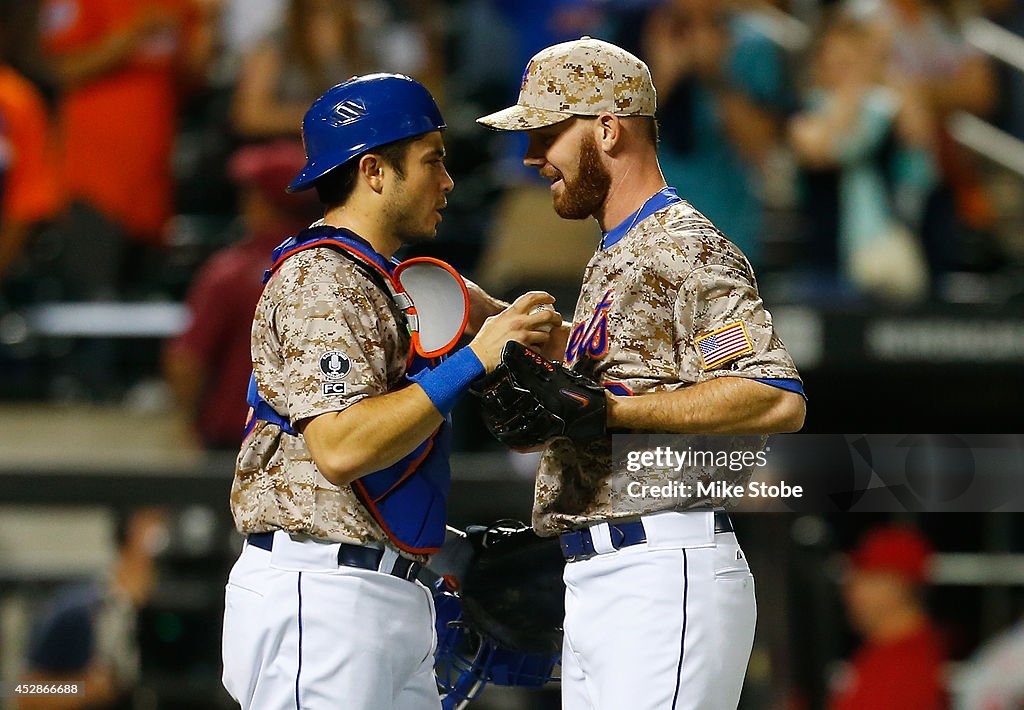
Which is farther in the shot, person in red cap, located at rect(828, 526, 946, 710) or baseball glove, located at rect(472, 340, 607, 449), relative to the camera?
person in red cap, located at rect(828, 526, 946, 710)

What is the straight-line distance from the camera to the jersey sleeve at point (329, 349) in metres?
2.82

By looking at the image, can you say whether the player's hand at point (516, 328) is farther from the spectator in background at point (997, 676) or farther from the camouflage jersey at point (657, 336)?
the spectator in background at point (997, 676)

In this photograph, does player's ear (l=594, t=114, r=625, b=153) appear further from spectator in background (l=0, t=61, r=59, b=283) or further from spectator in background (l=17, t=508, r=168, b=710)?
spectator in background (l=0, t=61, r=59, b=283)

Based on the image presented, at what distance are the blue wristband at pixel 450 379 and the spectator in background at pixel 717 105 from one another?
273cm

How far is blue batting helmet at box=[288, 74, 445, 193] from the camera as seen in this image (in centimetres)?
301

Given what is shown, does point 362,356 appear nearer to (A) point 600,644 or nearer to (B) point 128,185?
(A) point 600,644

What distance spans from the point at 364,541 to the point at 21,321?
12.6 feet

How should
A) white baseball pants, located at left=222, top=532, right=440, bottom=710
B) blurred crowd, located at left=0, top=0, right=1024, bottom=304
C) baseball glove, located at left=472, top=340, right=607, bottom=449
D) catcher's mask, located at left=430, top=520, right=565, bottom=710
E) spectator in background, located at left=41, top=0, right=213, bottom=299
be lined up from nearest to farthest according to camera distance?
baseball glove, located at left=472, top=340, right=607, bottom=449
white baseball pants, located at left=222, top=532, right=440, bottom=710
catcher's mask, located at left=430, top=520, right=565, bottom=710
blurred crowd, located at left=0, top=0, right=1024, bottom=304
spectator in background, located at left=41, top=0, right=213, bottom=299

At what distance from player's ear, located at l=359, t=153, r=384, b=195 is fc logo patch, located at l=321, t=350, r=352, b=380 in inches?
15.2

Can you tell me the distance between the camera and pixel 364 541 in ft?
9.63

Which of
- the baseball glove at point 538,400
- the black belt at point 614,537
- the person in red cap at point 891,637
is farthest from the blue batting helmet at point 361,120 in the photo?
the person in red cap at point 891,637

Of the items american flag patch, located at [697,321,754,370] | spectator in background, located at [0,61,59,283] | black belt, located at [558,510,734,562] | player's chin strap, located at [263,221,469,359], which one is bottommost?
black belt, located at [558,510,734,562]

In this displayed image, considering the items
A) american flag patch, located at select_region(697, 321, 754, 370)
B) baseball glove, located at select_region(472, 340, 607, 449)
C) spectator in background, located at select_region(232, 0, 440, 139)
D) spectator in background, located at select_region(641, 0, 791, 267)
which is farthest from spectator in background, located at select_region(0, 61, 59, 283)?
american flag patch, located at select_region(697, 321, 754, 370)

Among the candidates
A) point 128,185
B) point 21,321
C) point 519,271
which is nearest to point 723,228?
point 519,271
